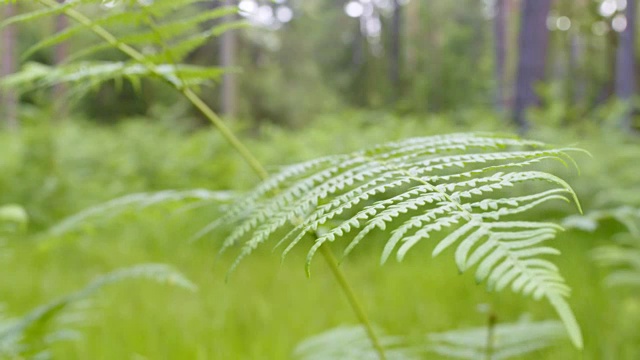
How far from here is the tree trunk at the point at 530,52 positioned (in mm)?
6914

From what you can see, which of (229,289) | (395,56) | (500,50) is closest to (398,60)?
(395,56)

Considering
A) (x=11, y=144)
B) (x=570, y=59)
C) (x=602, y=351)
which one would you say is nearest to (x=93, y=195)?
(x=11, y=144)

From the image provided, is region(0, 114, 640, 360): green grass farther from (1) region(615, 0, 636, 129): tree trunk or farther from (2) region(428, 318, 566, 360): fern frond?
(1) region(615, 0, 636, 129): tree trunk

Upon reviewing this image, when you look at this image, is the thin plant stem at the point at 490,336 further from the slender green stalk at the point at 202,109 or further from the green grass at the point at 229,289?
the green grass at the point at 229,289

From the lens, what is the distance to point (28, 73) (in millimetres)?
1077

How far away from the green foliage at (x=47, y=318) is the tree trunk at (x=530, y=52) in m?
6.47

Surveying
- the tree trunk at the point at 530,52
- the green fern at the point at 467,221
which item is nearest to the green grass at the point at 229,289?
the green fern at the point at 467,221

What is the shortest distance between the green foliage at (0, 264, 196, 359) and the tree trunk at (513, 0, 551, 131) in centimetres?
647

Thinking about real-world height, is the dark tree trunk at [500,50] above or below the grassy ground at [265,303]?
above

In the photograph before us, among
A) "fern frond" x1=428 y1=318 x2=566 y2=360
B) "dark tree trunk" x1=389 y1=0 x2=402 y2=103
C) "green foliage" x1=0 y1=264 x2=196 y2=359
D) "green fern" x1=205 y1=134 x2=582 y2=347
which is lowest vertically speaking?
"fern frond" x1=428 y1=318 x2=566 y2=360

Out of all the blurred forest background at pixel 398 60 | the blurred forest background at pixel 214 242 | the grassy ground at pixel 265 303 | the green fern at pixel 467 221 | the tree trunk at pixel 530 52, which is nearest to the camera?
the green fern at pixel 467 221

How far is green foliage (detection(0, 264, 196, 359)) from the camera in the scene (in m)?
0.94

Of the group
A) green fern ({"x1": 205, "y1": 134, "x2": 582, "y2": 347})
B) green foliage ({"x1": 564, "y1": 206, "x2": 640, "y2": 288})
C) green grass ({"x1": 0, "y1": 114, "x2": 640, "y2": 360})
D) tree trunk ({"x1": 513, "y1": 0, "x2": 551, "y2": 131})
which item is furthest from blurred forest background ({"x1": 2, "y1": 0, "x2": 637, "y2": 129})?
green fern ({"x1": 205, "y1": 134, "x2": 582, "y2": 347})

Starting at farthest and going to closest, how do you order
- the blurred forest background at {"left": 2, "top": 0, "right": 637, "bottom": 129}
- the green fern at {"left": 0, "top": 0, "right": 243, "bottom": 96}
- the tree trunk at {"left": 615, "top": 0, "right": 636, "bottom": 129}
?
the blurred forest background at {"left": 2, "top": 0, "right": 637, "bottom": 129} → the tree trunk at {"left": 615, "top": 0, "right": 636, "bottom": 129} → the green fern at {"left": 0, "top": 0, "right": 243, "bottom": 96}
